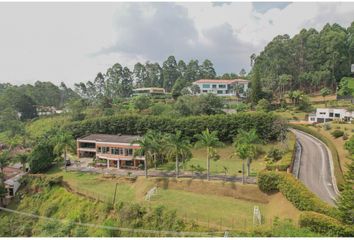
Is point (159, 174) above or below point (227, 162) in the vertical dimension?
below

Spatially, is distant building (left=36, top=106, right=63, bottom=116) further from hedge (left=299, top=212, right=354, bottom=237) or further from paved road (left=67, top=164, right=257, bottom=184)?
hedge (left=299, top=212, right=354, bottom=237)

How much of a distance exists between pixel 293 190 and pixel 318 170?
893 cm

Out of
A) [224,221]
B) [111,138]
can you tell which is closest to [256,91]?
[111,138]

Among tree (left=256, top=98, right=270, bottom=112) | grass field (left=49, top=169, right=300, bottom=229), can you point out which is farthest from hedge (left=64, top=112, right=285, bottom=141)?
tree (left=256, top=98, right=270, bottom=112)

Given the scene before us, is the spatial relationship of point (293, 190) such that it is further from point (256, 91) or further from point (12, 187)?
point (256, 91)

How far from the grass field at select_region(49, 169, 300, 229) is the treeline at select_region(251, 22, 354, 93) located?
4530 centimetres

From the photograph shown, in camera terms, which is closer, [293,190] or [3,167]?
[293,190]

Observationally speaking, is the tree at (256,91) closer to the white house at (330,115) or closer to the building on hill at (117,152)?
the white house at (330,115)

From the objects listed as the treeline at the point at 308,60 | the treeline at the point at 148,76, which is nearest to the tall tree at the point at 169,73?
the treeline at the point at 148,76

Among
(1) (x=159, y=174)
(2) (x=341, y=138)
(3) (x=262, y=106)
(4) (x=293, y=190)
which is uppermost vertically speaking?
(3) (x=262, y=106)

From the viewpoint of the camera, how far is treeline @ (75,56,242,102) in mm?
93875

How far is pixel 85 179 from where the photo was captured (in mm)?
35125

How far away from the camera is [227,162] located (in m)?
37.4

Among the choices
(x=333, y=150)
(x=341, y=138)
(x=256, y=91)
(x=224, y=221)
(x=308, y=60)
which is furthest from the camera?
(x=308, y=60)
